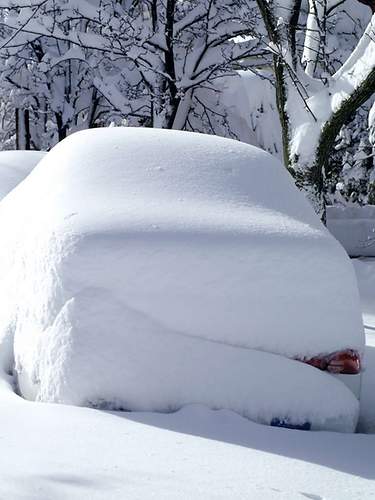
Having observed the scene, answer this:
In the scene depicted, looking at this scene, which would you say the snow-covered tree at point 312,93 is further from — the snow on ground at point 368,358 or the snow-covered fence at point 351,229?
the snow-covered fence at point 351,229

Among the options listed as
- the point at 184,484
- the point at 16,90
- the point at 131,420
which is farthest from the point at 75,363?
the point at 16,90

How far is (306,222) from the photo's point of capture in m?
4.54

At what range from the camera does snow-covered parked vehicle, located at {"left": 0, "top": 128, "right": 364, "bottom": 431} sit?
370cm

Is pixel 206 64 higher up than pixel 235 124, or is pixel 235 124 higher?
pixel 206 64

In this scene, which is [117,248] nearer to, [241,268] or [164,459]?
[241,268]

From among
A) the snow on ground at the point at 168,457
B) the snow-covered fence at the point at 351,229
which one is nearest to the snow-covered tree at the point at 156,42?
the snow-covered fence at the point at 351,229

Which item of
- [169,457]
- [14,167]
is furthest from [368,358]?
[14,167]

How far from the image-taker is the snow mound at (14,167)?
7.27 m

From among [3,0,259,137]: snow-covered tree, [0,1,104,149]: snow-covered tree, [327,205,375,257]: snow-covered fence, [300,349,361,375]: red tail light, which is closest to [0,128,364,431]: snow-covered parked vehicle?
[300,349,361,375]: red tail light

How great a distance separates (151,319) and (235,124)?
42.0ft

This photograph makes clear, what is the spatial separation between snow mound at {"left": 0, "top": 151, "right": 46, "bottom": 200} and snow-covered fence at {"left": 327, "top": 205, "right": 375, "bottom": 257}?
36.0 ft

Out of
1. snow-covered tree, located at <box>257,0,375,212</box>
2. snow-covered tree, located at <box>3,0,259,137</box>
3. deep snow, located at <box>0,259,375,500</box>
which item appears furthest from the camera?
snow-covered tree, located at <box>3,0,259,137</box>

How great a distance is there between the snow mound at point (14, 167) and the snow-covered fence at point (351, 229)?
10964 mm

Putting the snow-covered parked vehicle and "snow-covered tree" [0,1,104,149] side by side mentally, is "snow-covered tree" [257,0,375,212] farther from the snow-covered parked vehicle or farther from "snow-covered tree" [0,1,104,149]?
"snow-covered tree" [0,1,104,149]
